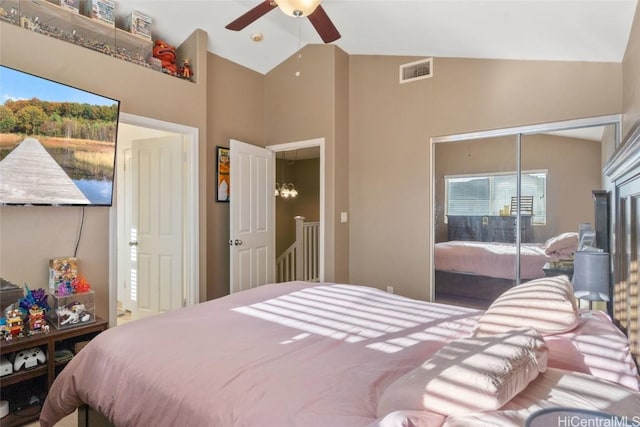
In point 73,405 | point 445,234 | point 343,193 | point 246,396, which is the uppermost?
point 343,193

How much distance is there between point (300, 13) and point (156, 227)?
9.46 ft

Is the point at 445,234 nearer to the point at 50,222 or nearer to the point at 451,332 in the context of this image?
the point at 451,332

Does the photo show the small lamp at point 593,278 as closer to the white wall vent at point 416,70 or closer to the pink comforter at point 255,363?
the pink comforter at point 255,363

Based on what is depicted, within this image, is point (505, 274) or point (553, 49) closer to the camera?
point (553, 49)

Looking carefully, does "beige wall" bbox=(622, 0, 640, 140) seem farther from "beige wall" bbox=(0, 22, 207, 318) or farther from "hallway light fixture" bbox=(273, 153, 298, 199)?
"hallway light fixture" bbox=(273, 153, 298, 199)

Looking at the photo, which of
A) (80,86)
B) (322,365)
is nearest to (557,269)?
(322,365)

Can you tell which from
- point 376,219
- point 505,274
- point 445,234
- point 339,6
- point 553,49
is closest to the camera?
point 553,49

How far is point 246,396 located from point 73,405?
1.14 metres

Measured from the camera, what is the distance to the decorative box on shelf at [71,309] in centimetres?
235

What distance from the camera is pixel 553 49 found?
2752 mm

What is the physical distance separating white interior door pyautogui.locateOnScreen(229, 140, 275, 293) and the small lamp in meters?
3.05

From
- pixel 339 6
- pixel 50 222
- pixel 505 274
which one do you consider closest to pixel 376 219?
pixel 505 274

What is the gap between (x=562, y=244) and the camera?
9.95ft

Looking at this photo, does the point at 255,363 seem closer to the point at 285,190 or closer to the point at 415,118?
the point at 415,118
